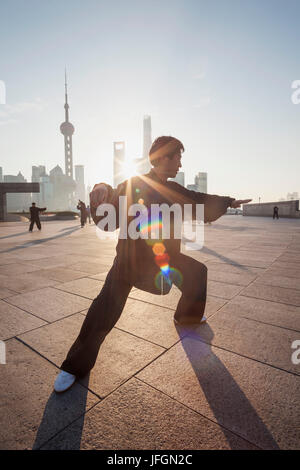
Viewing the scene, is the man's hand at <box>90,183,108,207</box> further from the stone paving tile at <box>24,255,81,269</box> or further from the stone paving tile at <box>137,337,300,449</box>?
the stone paving tile at <box>24,255,81,269</box>

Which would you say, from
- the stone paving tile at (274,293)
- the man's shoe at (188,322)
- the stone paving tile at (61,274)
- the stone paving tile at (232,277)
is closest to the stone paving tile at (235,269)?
the stone paving tile at (232,277)

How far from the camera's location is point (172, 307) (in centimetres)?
344

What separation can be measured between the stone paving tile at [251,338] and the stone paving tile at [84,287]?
1879 mm

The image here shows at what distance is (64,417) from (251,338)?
1.86 meters

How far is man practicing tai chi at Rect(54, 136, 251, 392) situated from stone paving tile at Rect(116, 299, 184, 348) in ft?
2.38

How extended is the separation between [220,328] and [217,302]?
829 mm

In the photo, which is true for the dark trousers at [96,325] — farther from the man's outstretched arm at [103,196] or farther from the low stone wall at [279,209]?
the low stone wall at [279,209]

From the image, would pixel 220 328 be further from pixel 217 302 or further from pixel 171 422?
pixel 171 422

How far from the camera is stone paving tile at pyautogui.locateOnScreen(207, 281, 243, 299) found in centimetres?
388

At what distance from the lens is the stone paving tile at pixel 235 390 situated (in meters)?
1.50

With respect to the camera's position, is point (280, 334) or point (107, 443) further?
point (280, 334)
